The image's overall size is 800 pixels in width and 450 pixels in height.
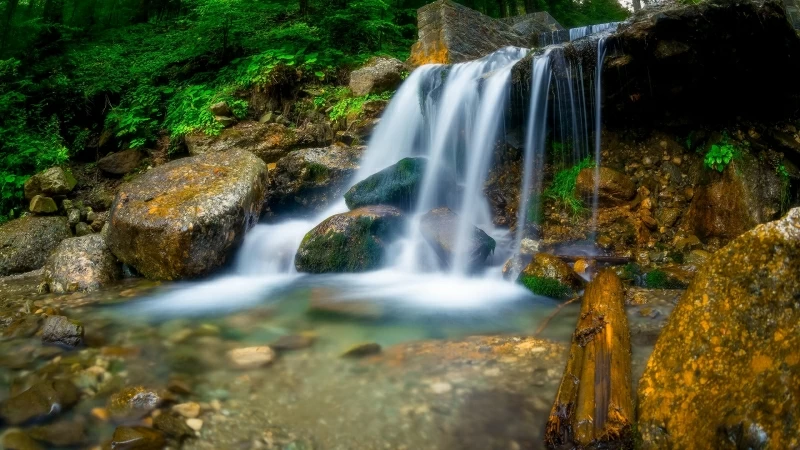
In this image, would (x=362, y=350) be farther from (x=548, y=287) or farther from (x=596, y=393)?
(x=548, y=287)

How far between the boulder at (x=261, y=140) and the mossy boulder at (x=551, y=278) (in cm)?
626

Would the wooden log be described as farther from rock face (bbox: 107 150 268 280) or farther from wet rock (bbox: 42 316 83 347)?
rock face (bbox: 107 150 268 280)

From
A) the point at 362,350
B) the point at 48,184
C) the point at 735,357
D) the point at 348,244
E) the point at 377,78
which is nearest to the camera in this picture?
the point at 735,357

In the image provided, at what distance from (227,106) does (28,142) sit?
4.33 meters

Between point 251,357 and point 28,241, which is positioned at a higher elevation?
point 28,241

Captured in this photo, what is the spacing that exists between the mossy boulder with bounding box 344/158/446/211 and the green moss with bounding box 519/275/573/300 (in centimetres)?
255

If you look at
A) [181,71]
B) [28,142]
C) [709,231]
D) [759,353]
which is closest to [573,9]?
[181,71]

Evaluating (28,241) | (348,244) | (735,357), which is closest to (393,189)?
(348,244)

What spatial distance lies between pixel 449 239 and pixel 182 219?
335 cm

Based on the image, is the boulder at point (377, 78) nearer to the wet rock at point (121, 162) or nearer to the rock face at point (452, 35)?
the rock face at point (452, 35)

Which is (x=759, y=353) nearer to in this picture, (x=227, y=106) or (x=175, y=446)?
(x=175, y=446)

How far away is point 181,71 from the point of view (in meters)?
11.7

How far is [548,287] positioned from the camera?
4484mm

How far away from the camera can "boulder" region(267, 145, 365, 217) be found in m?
7.72
